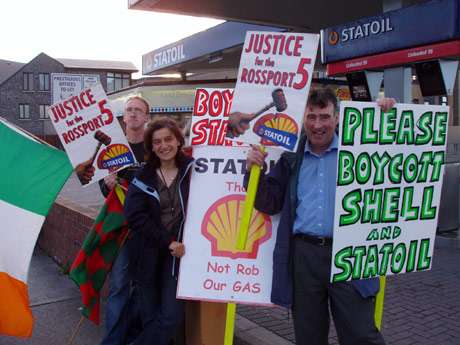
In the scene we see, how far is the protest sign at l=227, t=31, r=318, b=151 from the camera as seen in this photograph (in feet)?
9.39

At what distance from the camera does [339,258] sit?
2.72 m

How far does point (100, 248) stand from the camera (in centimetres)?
417

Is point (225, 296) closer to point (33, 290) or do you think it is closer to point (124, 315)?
point (124, 315)

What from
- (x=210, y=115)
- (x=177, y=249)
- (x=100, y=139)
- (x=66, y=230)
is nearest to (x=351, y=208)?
(x=177, y=249)

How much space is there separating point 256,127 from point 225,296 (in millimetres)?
1095

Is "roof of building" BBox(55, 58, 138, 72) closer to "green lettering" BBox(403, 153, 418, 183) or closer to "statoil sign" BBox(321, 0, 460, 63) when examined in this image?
"statoil sign" BBox(321, 0, 460, 63)

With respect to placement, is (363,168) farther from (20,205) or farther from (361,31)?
(361,31)

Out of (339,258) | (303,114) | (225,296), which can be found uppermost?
(303,114)

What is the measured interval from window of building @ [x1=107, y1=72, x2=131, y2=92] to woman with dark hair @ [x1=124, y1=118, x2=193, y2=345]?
201ft

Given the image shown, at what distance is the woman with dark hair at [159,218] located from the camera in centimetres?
344

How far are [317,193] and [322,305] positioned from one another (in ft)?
2.07

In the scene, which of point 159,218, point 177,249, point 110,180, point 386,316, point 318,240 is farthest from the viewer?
point 386,316

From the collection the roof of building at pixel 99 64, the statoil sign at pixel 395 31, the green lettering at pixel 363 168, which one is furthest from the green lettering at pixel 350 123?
the roof of building at pixel 99 64

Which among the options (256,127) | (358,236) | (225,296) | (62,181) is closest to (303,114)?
(256,127)
